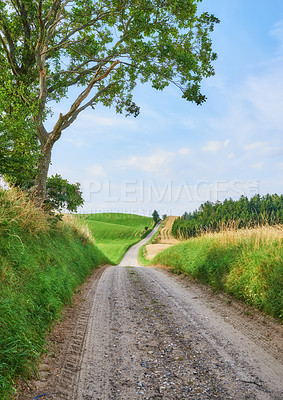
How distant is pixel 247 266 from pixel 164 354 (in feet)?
13.7

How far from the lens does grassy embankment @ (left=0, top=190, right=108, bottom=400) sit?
376cm

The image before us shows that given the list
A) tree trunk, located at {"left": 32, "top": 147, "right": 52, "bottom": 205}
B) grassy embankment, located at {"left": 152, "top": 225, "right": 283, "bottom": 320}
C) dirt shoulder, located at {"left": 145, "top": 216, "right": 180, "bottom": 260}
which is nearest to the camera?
grassy embankment, located at {"left": 152, "top": 225, "right": 283, "bottom": 320}

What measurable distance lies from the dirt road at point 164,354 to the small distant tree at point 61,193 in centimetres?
661

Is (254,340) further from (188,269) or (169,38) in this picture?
(169,38)

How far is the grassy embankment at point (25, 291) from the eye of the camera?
3762 mm

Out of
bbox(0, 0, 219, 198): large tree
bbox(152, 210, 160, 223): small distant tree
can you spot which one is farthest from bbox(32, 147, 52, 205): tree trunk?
bbox(152, 210, 160, 223): small distant tree

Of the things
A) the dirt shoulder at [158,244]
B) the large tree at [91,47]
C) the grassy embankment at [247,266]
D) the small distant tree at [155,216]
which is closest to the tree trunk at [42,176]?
the large tree at [91,47]

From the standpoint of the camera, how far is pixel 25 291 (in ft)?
17.8

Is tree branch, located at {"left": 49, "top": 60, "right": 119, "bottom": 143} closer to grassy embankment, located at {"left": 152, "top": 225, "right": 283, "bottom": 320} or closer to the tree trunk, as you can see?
the tree trunk

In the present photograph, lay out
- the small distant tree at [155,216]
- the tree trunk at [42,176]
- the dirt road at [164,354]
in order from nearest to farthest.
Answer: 1. the dirt road at [164,354]
2. the tree trunk at [42,176]
3. the small distant tree at [155,216]

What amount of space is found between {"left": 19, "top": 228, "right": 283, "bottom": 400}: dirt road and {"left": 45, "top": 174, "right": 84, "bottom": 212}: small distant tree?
6.61 meters

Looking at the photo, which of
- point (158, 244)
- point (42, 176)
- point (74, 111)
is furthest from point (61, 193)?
point (158, 244)

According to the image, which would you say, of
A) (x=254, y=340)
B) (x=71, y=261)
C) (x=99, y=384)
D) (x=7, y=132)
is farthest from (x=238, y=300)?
(x=7, y=132)

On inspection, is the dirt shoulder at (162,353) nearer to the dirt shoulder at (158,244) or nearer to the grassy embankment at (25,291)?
the grassy embankment at (25,291)
